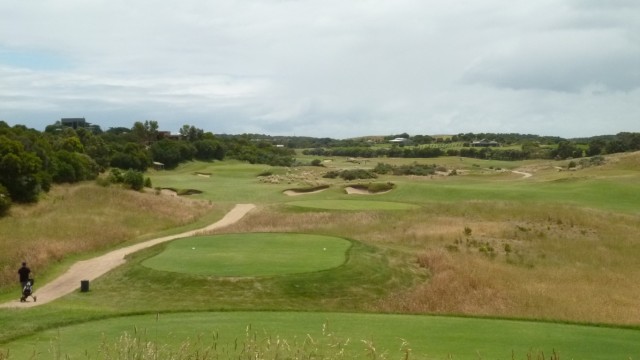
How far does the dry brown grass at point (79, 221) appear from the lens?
27.1m

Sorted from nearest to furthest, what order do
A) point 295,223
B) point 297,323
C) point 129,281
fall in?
point 297,323 < point 129,281 < point 295,223

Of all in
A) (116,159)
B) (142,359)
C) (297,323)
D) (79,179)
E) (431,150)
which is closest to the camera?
(142,359)

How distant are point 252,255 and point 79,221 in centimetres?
1447

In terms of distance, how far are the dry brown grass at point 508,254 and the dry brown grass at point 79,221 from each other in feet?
19.7

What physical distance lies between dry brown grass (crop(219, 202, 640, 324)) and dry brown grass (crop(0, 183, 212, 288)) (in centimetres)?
601

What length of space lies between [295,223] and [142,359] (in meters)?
29.2

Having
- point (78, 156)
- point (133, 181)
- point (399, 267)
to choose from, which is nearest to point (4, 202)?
point (133, 181)

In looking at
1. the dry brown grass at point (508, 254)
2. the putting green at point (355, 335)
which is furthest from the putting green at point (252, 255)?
the putting green at point (355, 335)

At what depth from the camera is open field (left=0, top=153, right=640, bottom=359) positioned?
48.5 ft

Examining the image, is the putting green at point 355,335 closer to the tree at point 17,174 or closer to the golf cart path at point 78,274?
the golf cart path at point 78,274

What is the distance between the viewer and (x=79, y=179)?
152 ft

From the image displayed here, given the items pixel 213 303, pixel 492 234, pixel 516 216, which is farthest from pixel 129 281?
pixel 516 216

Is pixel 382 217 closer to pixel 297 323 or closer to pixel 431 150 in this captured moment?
pixel 297 323

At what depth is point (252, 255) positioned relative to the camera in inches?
969
